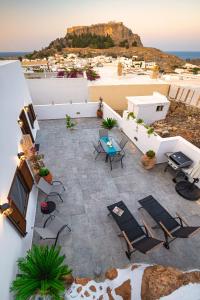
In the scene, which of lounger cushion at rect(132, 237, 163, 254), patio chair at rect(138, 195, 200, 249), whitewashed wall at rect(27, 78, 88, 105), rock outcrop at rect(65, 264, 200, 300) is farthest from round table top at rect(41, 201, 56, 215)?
whitewashed wall at rect(27, 78, 88, 105)

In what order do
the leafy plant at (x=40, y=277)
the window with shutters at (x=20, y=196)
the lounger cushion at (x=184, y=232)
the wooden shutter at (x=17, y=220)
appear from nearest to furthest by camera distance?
the leafy plant at (x=40, y=277)
the wooden shutter at (x=17, y=220)
the window with shutters at (x=20, y=196)
the lounger cushion at (x=184, y=232)

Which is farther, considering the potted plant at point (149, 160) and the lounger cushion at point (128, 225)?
the potted plant at point (149, 160)

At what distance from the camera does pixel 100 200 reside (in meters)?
6.40

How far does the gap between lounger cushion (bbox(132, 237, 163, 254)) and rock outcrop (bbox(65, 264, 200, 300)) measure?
363 mm

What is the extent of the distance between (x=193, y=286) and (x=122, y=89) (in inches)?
507

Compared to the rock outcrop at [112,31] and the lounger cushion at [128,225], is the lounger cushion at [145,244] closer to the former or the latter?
the lounger cushion at [128,225]

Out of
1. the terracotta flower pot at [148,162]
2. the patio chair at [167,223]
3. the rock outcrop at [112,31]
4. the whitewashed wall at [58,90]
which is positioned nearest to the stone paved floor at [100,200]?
the terracotta flower pot at [148,162]

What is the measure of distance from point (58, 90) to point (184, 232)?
1299 centimetres

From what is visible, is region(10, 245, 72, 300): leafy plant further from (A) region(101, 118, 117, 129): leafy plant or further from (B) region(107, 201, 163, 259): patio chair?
(A) region(101, 118, 117, 129): leafy plant

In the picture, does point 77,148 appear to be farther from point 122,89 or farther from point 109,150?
point 122,89

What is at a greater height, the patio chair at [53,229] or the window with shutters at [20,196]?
the window with shutters at [20,196]

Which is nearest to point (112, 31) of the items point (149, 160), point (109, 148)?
point (109, 148)

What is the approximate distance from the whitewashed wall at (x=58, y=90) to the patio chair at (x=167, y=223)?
10889 mm

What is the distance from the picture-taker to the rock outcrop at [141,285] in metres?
3.35
